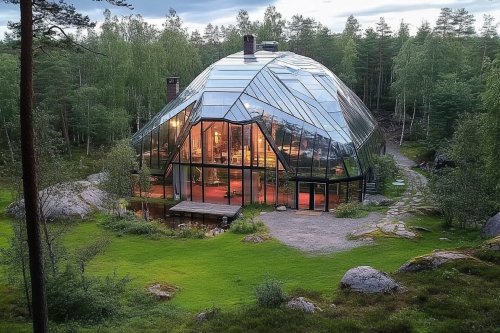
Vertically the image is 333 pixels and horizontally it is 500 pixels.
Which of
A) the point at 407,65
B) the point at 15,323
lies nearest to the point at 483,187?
the point at 15,323

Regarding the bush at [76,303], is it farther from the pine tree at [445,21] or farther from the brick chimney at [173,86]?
the pine tree at [445,21]

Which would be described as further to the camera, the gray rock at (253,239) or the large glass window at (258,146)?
the large glass window at (258,146)

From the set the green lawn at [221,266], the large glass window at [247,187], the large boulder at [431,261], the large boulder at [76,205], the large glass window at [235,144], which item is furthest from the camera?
the large glass window at [247,187]

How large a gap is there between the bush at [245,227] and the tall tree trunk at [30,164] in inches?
504

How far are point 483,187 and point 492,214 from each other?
4.87 feet

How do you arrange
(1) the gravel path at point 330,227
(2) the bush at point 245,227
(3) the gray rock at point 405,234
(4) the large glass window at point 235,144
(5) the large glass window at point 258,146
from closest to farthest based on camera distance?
(1) the gravel path at point 330,227 < (3) the gray rock at point 405,234 < (2) the bush at point 245,227 < (5) the large glass window at point 258,146 < (4) the large glass window at point 235,144

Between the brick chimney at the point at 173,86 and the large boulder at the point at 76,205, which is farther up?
the brick chimney at the point at 173,86

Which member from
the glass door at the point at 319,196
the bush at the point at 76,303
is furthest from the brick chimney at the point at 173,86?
the bush at the point at 76,303

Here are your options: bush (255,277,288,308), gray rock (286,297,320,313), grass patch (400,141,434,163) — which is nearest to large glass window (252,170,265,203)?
bush (255,277,288,308)

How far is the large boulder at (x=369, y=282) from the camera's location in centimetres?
1312

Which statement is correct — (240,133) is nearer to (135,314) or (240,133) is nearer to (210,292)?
(210,292)

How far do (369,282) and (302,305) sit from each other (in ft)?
7.96

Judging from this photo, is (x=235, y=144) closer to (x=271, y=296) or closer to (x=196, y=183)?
(x=196, y=183)

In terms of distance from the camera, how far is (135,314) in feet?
Answer: 43.1
